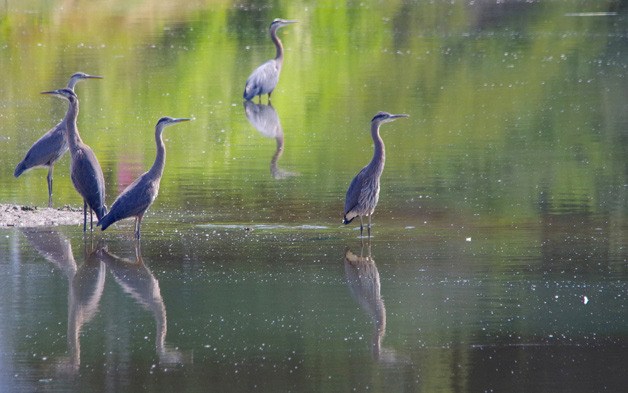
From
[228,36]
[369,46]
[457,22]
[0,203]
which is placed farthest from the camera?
[457,22]

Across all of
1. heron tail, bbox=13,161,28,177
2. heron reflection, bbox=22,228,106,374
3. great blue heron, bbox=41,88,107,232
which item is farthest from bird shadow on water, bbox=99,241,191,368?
heron tail, bbox=13,161,28,177

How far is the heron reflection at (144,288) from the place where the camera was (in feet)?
27.4

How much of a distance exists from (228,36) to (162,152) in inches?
819

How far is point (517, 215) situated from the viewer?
12.7m

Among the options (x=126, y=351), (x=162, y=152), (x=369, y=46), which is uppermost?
(x=369, y=46)

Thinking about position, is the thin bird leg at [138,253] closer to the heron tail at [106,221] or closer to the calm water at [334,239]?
the calm water at [334,239]

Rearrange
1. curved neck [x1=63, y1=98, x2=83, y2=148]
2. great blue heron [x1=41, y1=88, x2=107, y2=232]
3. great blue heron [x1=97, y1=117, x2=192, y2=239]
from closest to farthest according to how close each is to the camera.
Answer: great blue heron [x1=97, y1=117, x2=192, y2=239] → great blue heron [x1=41, y1=88, x2=107, y2=232] → curved neck [x1=63, y1=98, x2=83, y2=148]

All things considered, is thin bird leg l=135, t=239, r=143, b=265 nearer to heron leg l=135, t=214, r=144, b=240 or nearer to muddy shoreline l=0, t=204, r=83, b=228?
heron leg l=135, t=214, r=144, b=240

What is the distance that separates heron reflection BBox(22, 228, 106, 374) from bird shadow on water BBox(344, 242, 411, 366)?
1.79 metres

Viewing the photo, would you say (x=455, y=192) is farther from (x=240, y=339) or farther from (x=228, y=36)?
(x=228, y=36)

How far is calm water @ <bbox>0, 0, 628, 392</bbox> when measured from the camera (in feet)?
26.7

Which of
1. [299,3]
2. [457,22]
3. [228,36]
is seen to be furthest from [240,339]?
[299,3]

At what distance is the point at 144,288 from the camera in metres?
9.99

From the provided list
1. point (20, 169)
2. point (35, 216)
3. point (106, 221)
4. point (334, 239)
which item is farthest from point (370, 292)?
point (20, 169)
